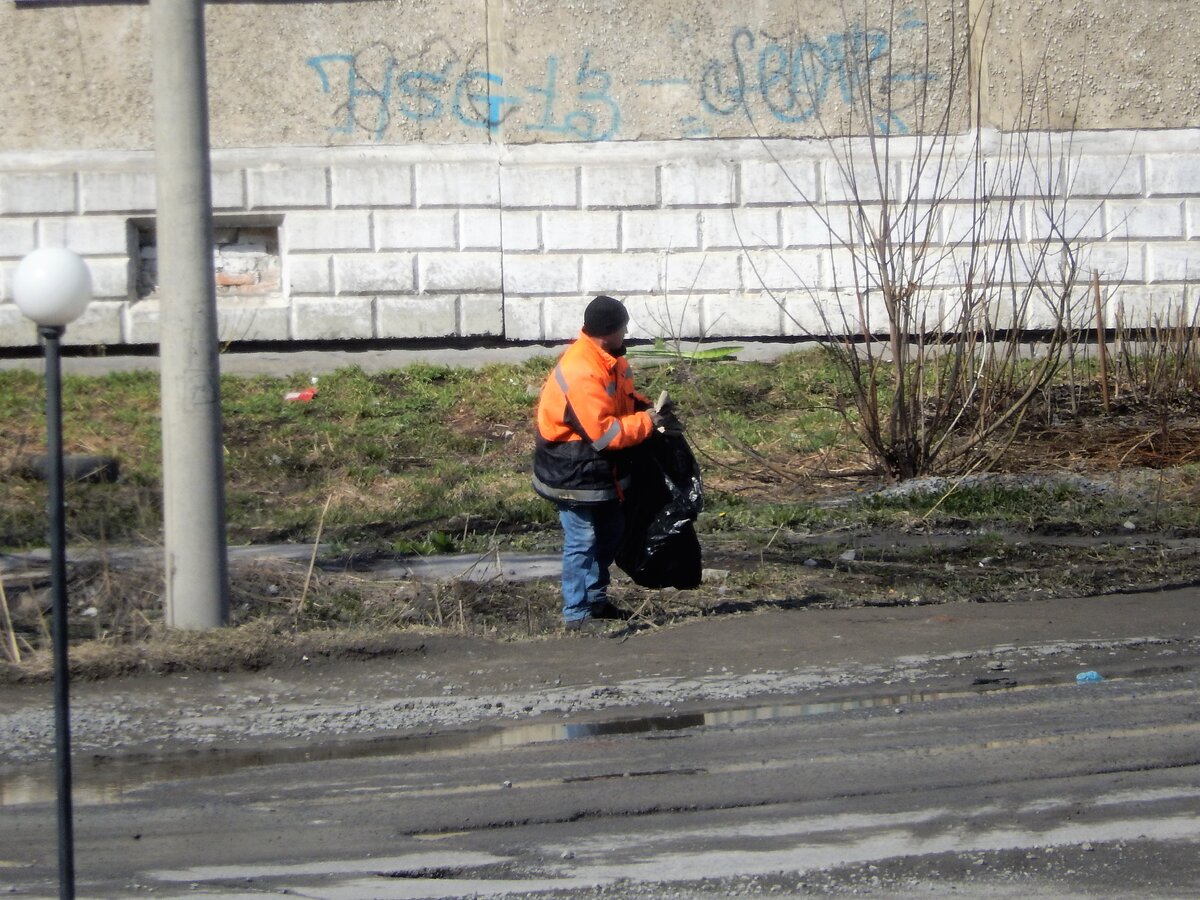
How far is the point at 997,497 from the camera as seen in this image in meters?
9.39

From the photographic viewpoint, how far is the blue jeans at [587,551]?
6.62m

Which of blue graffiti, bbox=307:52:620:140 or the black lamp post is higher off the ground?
blue graffiti, bbox=307:52:620:140

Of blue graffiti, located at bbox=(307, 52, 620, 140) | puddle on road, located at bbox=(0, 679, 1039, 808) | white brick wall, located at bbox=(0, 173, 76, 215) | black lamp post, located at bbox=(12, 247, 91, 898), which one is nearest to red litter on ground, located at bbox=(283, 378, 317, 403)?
blue graffiti, located at bbox=(307, 52, 620, 140)

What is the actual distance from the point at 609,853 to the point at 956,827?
1.07 metres

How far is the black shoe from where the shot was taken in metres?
6.78

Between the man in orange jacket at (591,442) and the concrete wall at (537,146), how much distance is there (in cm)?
680

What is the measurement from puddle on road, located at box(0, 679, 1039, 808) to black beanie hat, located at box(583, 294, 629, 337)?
1.76 meters

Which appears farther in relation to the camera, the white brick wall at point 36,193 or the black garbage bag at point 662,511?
the white brick wall at point 36,193

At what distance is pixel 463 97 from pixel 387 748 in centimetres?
901

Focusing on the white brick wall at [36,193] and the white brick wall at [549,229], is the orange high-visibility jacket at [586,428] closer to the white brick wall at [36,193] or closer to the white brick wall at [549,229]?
the white brick wall at [549,229]

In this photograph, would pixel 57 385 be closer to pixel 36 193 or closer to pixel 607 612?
pixel 607 612

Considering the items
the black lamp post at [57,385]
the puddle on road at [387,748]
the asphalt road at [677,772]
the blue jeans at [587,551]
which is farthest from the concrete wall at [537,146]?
the black lamp post at [57,385]

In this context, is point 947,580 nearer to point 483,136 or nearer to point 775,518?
point 775,518

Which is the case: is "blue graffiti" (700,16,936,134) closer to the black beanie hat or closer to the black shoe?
the black beanie hat
